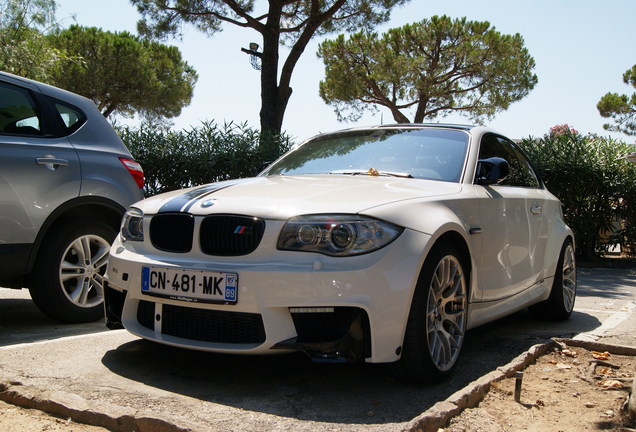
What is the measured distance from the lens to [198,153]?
9.76 metres

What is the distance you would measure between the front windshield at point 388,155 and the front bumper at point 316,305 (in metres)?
1.06

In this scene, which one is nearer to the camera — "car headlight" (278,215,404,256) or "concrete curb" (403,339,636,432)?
"concrete curb" (403,339,636,432)

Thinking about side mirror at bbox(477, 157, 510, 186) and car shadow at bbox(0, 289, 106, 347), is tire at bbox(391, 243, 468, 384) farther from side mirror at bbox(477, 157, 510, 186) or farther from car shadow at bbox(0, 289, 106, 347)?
car shadow at bbox(0, 289, 106, 347)

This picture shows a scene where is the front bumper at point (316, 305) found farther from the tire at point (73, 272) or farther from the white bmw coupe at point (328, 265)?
the tire at point (73, 272)

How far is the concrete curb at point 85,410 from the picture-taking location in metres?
2.39

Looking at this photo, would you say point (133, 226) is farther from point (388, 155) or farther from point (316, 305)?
point (388, 155)

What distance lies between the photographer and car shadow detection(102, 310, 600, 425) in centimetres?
271

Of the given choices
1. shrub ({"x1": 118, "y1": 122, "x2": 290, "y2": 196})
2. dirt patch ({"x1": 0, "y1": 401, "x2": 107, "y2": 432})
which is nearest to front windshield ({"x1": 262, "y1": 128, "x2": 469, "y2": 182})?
dirt patch ({"x1": 0, "y1": 401, "x2": 107, "y2": 432})

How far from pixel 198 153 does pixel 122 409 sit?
24.7ft

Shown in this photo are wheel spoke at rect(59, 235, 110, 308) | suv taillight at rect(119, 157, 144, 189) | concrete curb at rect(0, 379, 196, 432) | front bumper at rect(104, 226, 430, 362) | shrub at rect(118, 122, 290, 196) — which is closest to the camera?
concrete curb at rect(0, 379, 196, 432)

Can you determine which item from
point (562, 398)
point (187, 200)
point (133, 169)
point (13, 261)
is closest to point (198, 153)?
point (133, 169)

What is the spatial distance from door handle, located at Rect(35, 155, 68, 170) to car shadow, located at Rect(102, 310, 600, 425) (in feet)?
4.85

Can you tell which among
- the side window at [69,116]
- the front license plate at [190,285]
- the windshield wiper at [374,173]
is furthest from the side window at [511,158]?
the side window at [69,116]

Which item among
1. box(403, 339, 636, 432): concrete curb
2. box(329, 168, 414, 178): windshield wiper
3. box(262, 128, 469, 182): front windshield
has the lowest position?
box(403, 339, 636, 432): concrete curb
